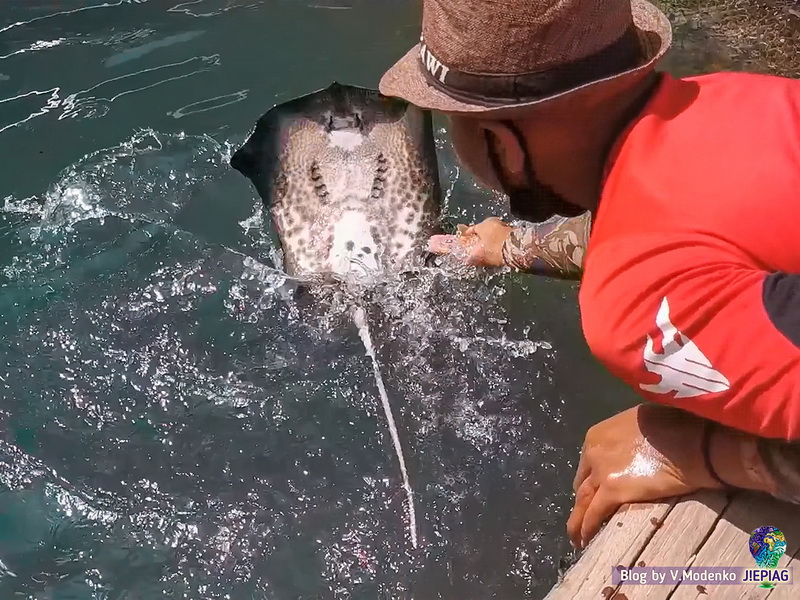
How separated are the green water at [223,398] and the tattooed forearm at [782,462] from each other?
3.72 feet

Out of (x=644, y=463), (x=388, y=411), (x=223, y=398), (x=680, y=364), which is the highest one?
(x=680, y=364)

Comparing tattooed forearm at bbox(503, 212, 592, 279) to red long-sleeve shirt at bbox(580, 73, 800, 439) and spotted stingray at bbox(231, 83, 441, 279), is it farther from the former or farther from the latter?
red long-sleeve shirt at bbox(580, 73, 800, 439)

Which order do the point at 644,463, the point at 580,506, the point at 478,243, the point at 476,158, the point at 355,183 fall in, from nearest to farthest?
1. the point at 476,158
2. the point at 644,463
3. the point at 580,506
4. the point at 478,243
5. the point at 355,183

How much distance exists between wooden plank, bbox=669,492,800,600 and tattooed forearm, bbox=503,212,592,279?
1.10m

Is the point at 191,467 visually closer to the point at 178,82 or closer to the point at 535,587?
the point at 535,587

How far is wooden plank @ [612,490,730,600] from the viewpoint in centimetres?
167

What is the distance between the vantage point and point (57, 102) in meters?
4.06

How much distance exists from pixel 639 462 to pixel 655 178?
76 cm

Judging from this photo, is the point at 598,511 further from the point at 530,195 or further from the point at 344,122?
the point at 344,122

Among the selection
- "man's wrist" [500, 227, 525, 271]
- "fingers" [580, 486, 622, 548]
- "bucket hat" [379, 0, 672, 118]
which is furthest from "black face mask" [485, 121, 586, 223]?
"man's wrist" [500, 227, 525, 271]

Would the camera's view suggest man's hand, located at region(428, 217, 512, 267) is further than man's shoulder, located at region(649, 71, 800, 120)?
Yes

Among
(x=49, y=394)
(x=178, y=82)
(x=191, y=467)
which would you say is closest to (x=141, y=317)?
(x=49, y=394)

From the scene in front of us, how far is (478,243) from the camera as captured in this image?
9.89 ft

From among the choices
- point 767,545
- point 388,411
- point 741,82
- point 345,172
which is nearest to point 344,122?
point 345,172
